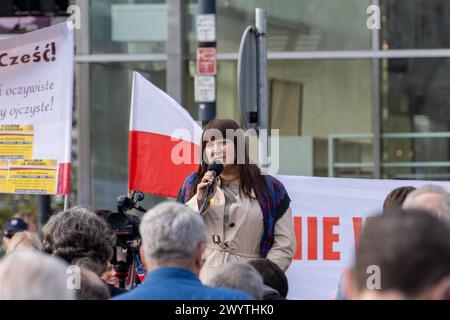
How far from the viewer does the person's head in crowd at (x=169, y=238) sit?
3.42 metres

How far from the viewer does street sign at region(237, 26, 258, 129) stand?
693 cm

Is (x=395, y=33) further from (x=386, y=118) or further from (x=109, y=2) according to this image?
(x=109, y=2)

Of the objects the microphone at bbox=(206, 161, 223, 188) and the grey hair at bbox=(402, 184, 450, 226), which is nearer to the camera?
the grey hair at bbox=(402, 184, 450, 226)

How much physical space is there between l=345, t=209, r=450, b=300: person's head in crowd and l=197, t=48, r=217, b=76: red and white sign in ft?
20.4

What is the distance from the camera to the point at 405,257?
2.58 meters

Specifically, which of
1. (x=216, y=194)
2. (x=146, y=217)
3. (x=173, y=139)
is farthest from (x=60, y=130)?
(x=146, y=217)

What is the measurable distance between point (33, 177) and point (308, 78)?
4.87 meters

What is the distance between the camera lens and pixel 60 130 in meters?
6.89

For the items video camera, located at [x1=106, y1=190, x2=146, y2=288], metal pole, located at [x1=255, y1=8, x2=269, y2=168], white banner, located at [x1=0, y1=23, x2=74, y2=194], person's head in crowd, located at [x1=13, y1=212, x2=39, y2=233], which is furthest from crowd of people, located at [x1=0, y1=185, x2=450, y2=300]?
person's head in crowd, located at [x1=13, y1=212, x2=39, y2=233]

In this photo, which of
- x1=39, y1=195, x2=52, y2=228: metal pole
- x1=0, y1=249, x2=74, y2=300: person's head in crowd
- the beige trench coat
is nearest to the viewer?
x1=0, y1=249, x2=74, y2=300: person's head in crowd

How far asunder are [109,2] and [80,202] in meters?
2.27

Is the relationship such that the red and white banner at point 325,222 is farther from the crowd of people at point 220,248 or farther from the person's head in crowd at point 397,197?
the person's head in crowd at point 397,197

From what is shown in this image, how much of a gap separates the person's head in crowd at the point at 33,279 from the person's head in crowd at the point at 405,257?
2.75 feet

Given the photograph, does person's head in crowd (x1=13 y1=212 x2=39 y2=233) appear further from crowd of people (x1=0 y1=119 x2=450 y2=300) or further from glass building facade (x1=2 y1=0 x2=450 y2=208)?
crowd of people (x1=0 y1=119 x2=450 y2=300)
